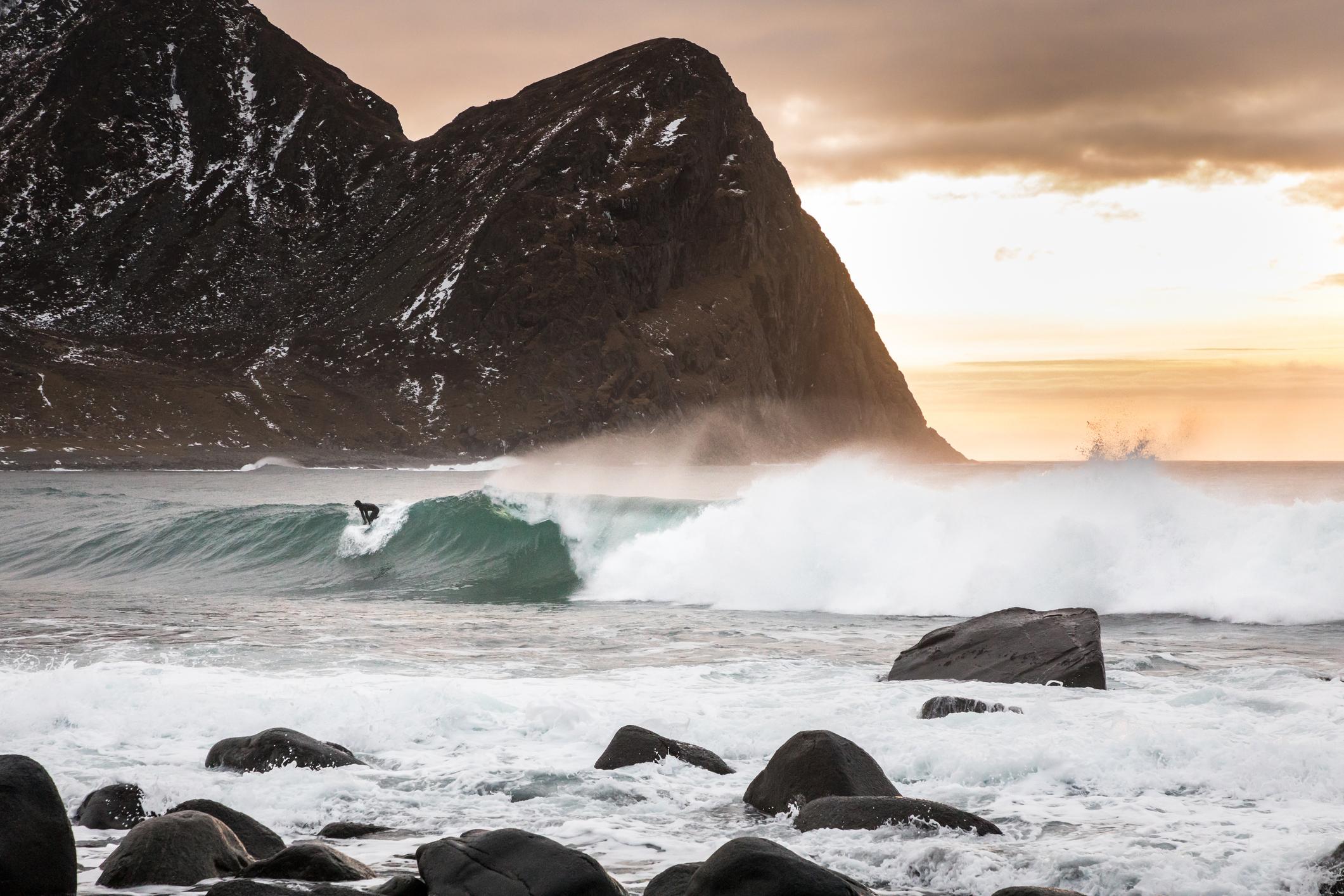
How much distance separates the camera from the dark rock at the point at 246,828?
22.6 ft

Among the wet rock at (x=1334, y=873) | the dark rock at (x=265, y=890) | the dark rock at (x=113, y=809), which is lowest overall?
the dark rock at (x=113, y=809)

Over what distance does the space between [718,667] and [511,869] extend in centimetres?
782

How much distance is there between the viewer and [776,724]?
10117mm

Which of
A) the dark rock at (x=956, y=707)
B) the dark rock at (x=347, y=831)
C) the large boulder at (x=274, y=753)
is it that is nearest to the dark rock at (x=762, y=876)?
the dark rock at (x=347, y=831)

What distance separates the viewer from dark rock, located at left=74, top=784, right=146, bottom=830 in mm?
7547

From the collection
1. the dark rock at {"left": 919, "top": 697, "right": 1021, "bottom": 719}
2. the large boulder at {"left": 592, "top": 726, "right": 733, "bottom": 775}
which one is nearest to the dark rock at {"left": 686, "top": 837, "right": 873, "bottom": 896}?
the large boulder at {"left": 592, "top": 726, "right": 733, "bottom": 775}

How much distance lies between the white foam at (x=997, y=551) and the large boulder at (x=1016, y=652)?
23.3ft

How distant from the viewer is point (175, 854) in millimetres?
6383

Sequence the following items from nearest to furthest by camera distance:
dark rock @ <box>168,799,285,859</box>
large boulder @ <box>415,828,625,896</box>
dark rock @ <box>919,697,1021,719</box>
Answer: large boulder @ <box>415,828,625,896</box> < dark rock @ <box>168,799,285,859</box> < dark rock @ <box>919,697,1021,719</box>

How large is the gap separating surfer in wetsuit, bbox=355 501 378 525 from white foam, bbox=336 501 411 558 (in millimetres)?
114

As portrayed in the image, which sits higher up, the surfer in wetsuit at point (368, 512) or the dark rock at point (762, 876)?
the surfer in wetsuit at point (368, 512)

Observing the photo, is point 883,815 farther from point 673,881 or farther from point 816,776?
point 673,881

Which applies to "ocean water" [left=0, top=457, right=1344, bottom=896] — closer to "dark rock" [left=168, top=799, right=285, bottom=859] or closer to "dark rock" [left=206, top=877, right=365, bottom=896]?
"dark rock" [left=168, top=799, right=285, bottom=859]

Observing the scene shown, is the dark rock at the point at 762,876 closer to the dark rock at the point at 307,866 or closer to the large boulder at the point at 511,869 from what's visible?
the large boulder at the point at 511,869
